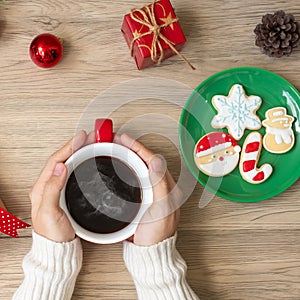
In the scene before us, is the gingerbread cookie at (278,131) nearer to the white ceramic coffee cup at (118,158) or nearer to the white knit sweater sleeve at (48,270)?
the white ceramic coffee cup at (118,158)

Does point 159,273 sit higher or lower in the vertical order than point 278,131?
lower

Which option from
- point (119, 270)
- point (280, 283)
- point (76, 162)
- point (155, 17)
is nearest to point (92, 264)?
point (119, 270)

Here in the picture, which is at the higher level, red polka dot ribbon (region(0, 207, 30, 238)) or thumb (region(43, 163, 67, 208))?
thumb (region(43, 163, 67, 208))

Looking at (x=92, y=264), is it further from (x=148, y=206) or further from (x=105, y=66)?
(x=105, y=66)

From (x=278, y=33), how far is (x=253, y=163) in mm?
223

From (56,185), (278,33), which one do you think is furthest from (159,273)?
(278,33)

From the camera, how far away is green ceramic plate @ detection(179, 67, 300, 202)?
3.56 ft

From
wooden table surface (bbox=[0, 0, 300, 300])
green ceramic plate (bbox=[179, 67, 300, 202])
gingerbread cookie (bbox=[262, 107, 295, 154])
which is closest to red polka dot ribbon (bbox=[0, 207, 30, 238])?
wooden table surface (bbox=[0, 0, 300, 300])

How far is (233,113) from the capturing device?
1092 mm

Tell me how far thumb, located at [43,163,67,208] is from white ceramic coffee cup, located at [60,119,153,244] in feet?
0.04

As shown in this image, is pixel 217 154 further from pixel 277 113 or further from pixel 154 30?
pixel 154 30

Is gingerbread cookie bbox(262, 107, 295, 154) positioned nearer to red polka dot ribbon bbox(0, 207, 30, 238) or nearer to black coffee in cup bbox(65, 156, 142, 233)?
black coffee in cup bbox(65, 156, 142, 233)

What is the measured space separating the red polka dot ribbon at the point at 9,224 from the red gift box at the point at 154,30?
331mm

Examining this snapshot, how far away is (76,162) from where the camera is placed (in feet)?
3.34
